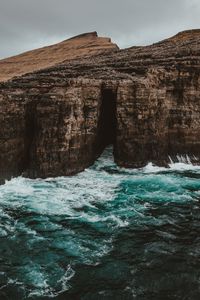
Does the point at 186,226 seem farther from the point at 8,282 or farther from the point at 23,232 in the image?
the point at 8,282

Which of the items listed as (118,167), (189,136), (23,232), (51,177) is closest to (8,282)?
(23,232)

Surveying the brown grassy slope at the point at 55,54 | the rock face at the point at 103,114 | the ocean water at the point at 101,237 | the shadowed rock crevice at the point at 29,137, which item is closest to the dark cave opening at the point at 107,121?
the rock face at the point at 103,114

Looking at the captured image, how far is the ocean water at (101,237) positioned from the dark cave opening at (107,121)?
6078mm

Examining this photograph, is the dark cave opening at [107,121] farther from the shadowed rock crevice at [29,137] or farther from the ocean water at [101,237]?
the shadowed rock crevice at [29,137]

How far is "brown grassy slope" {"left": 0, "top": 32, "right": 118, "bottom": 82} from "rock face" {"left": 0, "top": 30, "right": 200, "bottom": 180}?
2639 centimetres

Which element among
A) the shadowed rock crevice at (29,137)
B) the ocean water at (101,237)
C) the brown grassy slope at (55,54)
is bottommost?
the ocean water at (101,237)

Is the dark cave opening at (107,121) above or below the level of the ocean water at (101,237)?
above

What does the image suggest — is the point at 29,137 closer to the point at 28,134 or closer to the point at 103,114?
the point at 28,134

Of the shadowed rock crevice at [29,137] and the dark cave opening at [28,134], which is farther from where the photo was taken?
the dark cave opening at [28,134]

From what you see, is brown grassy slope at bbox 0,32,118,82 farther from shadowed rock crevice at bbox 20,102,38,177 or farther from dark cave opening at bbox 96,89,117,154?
shadowed rock crevice at bbox 20,102,38,177

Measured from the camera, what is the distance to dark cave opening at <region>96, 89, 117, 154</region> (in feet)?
125

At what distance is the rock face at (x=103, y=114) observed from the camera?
32375mm

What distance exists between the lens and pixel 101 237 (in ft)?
71.6

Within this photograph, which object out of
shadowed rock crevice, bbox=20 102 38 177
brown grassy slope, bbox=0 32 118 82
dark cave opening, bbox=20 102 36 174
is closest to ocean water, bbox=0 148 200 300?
shadowed rock crevice, bbox=20 102 38 177
